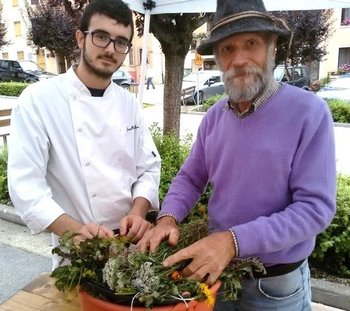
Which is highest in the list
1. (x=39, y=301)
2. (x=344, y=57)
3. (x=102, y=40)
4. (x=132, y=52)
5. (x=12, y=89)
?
(x=132, y=52)

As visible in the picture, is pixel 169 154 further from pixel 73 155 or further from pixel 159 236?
pixel 159 236

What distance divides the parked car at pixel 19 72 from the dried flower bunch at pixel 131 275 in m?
20.5

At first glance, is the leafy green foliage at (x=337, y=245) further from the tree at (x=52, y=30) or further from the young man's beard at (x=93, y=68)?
the tree at (x=52, y=30)

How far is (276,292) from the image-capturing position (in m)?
1.42

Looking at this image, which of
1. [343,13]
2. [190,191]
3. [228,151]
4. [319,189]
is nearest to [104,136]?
[190,191]

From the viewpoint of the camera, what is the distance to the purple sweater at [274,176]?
1.18m

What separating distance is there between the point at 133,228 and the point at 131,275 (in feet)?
1.39

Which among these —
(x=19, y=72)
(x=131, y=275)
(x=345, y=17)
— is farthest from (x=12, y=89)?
(x=345, y=17)

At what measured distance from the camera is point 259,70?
1.38 meters

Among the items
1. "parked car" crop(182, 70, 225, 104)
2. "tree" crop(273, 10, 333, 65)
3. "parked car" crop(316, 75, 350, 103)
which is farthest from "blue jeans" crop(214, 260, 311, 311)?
"tree" crop(273, 10, 333, 65)

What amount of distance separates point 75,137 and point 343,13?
26.2 metres

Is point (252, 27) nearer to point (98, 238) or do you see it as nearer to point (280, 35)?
point (280, 35)

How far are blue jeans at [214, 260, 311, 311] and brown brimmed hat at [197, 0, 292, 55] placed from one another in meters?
0.85

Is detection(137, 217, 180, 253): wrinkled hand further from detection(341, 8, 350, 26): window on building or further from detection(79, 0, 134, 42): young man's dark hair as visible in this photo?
detection(341, 8, 350, 26): window on building
